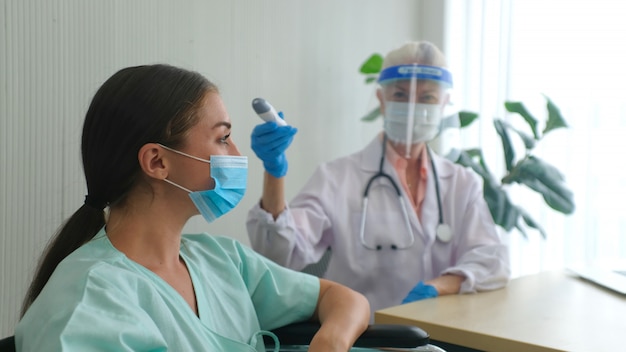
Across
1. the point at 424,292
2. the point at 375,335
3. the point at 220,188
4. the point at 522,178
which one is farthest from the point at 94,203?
the point at 522,178

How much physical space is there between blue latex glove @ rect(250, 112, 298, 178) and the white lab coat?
0.34 metres

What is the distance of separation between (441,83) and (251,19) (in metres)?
0.66

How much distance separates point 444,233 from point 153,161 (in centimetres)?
115

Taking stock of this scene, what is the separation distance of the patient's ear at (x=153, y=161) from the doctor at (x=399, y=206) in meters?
0.83

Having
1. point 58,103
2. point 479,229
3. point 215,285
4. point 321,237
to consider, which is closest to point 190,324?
point 215,285

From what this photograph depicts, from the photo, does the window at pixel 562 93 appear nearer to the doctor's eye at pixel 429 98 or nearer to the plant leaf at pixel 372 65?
the plant leaf at pixel 372 65

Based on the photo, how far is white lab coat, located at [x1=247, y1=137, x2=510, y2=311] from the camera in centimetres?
208

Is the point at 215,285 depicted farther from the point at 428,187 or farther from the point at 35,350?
the point at 428,187

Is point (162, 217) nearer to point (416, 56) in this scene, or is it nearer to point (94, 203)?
point (94, 203)

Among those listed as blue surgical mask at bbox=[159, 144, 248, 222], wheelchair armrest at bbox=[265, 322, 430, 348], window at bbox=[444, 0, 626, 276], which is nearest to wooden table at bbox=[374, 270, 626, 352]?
wheelchair armrest at bbox=[265, 322, 430, 348]

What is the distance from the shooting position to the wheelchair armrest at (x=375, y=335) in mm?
1261

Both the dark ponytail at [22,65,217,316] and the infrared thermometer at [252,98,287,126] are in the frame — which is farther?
the infrared thermometer at [252,98,287,126]

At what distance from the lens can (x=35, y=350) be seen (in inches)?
36.2

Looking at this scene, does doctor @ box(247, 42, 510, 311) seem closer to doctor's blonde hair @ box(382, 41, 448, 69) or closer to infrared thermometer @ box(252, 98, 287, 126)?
doctor's blonde hair @ box(382, 41, 448, 69)
